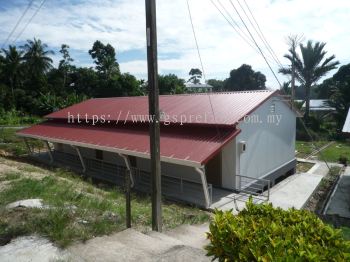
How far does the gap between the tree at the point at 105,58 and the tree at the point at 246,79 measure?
26.0m

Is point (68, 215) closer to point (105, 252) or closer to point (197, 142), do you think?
point (105, 252)

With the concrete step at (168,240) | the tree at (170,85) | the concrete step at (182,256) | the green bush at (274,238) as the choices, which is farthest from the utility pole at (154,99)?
the tree at (170,85)

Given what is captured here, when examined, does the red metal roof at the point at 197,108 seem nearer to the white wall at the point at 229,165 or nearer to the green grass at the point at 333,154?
the white wall at the point at 229,165

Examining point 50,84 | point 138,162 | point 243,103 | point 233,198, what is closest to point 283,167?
point 243,103

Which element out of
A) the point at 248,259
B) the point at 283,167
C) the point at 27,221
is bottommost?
the point at 283,167

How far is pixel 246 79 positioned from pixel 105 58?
1171 inches

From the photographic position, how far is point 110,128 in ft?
60.5

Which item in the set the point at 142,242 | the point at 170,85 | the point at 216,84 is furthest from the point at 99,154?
the point at 216,84

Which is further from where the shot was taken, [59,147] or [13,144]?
[13,144]

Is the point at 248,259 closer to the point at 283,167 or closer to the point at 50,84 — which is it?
the point at 283,167

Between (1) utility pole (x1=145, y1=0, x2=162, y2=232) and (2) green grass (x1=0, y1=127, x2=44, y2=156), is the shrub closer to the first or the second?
(1) utility pole (x1=145, y1=0, x2=162, y2=232)

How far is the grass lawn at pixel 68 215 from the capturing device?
6164mm

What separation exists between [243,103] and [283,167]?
17.4ft

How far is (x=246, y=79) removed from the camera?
67.6 metres
